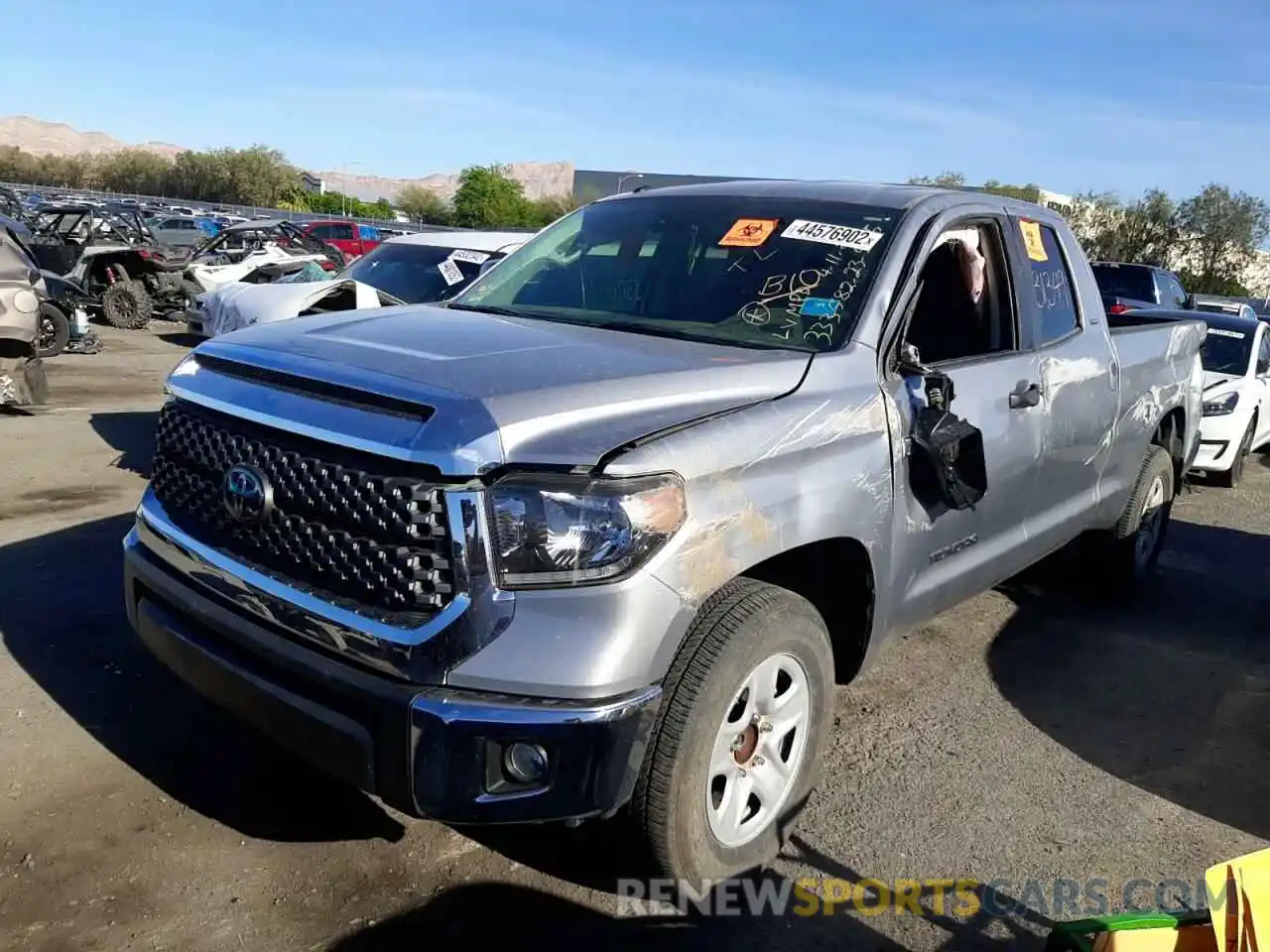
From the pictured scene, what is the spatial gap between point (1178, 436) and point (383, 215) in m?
64.8

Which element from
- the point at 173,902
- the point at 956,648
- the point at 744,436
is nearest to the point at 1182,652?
the point at 956,648

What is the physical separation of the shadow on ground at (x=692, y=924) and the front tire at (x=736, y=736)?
0.43 feet

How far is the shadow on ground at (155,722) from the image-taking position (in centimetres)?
338

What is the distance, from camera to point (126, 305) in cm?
1742

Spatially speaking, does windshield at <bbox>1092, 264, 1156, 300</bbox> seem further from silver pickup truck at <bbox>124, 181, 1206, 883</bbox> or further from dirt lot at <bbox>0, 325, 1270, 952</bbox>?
silver pickup truck at <bbox>124, 181, 1206, 883</bbox>

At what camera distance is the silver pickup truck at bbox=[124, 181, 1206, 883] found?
253 centimetres

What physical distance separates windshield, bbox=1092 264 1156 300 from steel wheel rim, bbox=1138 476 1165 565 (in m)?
11.4

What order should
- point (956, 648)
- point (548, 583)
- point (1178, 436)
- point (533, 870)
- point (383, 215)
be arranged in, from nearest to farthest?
point (548, 583) → point (533, 870) → point (956, 648) → point (1178, 436) → point (383, 215)

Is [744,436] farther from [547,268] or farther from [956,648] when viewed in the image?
[956,648]

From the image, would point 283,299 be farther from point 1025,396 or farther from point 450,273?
point 1025,396

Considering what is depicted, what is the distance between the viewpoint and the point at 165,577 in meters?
3.17

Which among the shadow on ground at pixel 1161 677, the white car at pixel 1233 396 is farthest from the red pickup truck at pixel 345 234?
the shadow on ground at pixel 1161 677

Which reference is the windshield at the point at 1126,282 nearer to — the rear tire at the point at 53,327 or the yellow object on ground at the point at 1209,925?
the rear tire at the point at 53,327

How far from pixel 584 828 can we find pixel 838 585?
110 centimetres
